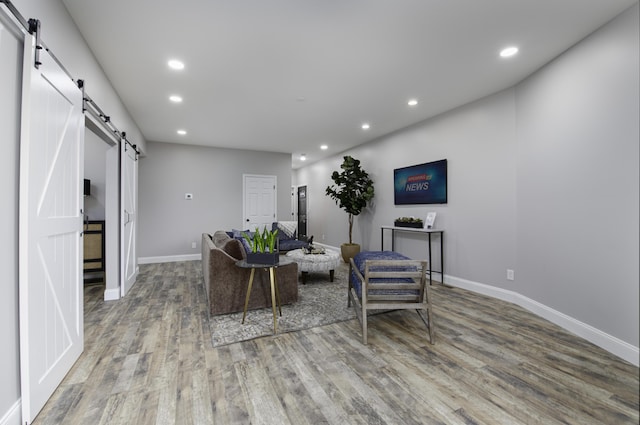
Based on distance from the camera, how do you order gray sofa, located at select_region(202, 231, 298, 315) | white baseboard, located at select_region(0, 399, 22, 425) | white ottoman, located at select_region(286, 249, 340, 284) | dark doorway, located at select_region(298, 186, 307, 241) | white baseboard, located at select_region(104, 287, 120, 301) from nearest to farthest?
white baseboard, located at select_region(0, 399, 22, 425) < gray sofa, located at select_region(202, 231, 298, 315) < white baseboard, located at select_region(104, 287, 120, 301) < white ottoman, located at select_region(286, 249, 340, 284) < dark doorway, located at select_region(298, 186, 307, 241)

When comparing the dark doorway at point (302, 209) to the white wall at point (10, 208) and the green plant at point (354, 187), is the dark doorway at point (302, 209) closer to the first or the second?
the green plant at point (354, 187)

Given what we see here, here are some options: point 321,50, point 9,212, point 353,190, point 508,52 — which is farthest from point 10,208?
point 353,190

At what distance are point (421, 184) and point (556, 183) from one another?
2014mm

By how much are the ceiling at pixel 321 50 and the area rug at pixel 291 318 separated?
2.60 meters

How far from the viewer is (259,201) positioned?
6848mm

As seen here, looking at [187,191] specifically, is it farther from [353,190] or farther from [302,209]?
[302,209]

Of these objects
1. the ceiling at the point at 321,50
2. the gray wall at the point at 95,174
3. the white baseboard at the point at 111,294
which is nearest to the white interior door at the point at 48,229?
the ceiling at the point at 321,50

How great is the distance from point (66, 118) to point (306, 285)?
10.6 feet

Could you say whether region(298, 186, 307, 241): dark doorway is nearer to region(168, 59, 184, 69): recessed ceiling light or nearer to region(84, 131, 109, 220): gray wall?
region(84, 131, 109, 220): gray wall

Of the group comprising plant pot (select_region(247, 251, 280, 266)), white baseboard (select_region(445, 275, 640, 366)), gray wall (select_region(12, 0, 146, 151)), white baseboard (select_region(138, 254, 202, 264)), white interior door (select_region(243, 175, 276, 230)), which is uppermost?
gray wall (select_region(12, 0, 146, 151))

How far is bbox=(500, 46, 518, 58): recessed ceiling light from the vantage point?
8.47ft

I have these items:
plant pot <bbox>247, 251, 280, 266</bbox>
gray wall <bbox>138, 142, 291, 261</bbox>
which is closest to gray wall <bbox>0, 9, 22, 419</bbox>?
plant pot <bbox>247, 251, 280, 266</bbox>

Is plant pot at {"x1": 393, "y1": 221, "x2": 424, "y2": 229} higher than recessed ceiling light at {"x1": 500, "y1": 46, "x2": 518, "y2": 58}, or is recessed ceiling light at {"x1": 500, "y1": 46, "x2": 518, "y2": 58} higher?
recessed ceiling light at {"x1": 500, "y1": 46, "x2": 518, "y2": 58}

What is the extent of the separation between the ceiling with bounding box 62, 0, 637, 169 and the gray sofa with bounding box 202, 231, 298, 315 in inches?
77.3
